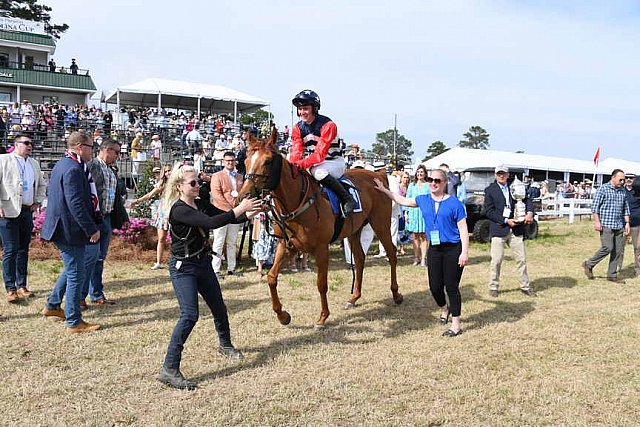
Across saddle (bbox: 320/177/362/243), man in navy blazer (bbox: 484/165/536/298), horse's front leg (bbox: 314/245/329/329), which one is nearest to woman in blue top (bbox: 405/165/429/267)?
man in navy blazer (bbox: 484/165/536/298)

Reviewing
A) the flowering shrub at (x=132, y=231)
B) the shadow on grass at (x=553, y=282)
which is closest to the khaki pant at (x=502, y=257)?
the shadow on grass at (x=553, y=282)

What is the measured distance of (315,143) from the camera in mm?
6227

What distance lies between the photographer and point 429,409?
402 centimetres

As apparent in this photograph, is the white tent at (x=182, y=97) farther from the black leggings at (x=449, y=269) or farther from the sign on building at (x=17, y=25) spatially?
the black leggings at (x=449, y=269)

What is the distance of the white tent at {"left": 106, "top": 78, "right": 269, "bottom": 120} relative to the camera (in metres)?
28.1

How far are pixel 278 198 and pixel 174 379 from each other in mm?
2081

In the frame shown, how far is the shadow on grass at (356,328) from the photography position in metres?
5.10

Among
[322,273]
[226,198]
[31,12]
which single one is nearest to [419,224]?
[226,198]

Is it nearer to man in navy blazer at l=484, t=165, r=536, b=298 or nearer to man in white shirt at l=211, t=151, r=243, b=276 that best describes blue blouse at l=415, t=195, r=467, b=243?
man in navy blazer at l=484, t=165, r=536, b=298

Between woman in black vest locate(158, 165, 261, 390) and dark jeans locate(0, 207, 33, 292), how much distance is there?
3.30 meters

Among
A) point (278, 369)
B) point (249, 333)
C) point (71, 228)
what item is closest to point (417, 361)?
point (278, 369)

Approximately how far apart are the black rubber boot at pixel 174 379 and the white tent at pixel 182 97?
24.4 m

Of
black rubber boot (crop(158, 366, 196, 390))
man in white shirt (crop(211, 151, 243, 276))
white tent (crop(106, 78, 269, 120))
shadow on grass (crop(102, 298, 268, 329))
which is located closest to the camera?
black rubber boot (crop(158, 366, 196, 390))

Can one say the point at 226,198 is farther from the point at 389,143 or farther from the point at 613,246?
the point at 389,143
